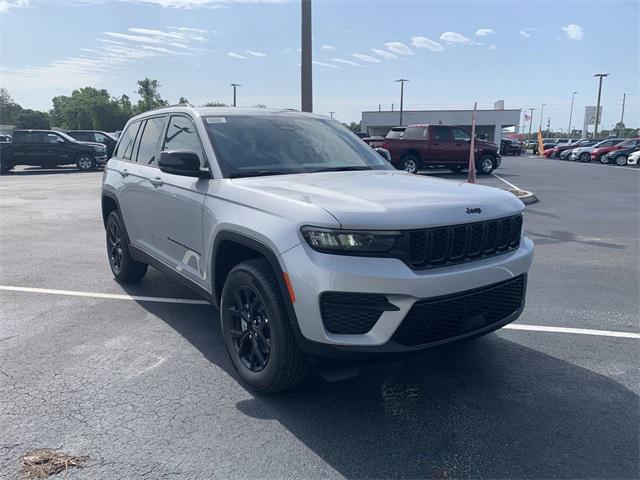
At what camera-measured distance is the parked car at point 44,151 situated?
2375 cm

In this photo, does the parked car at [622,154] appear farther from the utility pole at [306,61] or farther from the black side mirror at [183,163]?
the black side mirror at [183,163]

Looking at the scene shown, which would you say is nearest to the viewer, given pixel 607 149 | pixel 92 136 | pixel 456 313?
pixel 456 313

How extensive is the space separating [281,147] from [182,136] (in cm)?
89

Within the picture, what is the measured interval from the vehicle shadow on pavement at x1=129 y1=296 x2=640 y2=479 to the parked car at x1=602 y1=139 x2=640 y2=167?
34.6 meters

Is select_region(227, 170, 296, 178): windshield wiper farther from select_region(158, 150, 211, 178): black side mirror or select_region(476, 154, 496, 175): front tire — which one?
select_region(476, 154, 496, 175): front tire

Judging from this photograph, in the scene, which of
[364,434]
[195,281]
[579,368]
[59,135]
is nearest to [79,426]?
[195,281]

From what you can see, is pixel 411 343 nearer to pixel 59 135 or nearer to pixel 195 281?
pixel 195 281

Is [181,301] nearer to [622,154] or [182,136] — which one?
[182,136]

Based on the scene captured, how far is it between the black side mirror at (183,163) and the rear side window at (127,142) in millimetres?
2009

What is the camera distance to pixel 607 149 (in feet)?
114

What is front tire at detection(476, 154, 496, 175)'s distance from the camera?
69.6 ft

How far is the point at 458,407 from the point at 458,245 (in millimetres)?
1032

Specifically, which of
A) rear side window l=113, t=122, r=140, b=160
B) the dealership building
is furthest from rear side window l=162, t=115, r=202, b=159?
the dealership building

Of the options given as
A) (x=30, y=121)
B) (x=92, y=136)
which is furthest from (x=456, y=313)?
(x=30, y=121)
